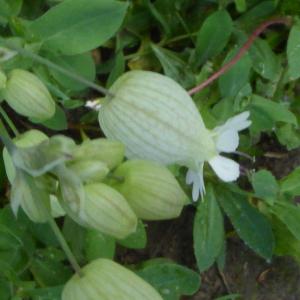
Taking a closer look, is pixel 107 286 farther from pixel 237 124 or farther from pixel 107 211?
pixel 237 124

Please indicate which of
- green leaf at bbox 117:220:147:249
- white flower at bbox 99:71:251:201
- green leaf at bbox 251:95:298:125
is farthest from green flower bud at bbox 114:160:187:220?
green leaf at bbox 251:95:298:125

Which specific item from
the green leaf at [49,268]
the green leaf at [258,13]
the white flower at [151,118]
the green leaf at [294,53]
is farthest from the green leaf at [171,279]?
the green leaf at [258,13]

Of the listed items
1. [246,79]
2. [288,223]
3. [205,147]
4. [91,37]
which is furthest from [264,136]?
[205,147]

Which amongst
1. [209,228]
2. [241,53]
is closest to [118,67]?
[241,53]

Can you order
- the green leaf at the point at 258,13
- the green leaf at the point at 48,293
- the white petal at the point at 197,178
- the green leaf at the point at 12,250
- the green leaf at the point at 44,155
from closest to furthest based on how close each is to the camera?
1. the green leaf at the point at 44,155
2. the white petal at the point at 197,178
3. the green leaf at the point at 48,293
4. the green leaf at the point at 12,250
5. the green leaf at the point at 258,13

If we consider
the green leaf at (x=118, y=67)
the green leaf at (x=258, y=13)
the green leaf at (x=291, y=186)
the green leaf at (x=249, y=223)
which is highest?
the green leaf at (x=118, y=67)

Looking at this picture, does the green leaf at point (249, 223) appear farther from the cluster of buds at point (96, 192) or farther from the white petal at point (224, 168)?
the cluster of buds at point (96, 192)

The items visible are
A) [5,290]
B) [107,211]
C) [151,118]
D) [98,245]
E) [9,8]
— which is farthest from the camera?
[9,8]
